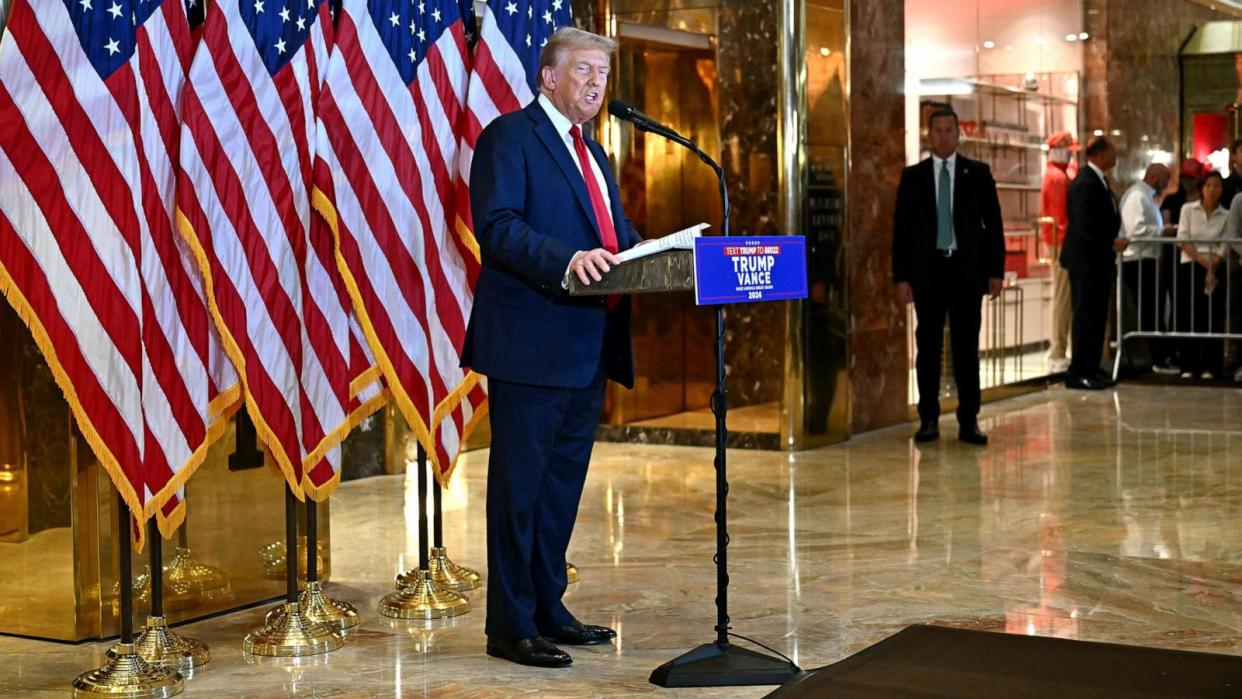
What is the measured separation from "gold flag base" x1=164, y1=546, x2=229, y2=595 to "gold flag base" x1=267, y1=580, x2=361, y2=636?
28 cm

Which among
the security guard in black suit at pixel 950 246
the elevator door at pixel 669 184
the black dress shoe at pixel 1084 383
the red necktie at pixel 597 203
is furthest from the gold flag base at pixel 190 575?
the black dress shoe at pixel 1084 383

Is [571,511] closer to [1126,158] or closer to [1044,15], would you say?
[1044,15]

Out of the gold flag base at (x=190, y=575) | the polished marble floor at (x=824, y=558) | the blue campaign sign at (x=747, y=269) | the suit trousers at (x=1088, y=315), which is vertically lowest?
the polished marble floor at (x=824, y=558)

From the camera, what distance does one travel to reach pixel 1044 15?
41.8ft

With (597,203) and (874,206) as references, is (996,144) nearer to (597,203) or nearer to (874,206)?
(874,206)

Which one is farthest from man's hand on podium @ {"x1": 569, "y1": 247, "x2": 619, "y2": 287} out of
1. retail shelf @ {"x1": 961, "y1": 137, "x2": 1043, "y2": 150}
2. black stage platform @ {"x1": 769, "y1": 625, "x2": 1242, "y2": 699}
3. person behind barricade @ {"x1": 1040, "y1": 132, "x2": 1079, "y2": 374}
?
person behind barricade @ {"x1": 1040, "y1": 132, "x2": 1079, "y2": 374}

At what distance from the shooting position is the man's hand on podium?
4438 millimetres

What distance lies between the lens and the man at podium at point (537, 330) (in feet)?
15.6

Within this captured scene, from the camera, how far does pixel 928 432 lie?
32.0ft

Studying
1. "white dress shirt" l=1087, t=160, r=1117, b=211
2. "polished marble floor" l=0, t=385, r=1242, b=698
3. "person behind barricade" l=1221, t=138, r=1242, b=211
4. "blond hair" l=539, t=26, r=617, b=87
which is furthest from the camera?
"person behind barricade" l=1221, t=138, r=1242, b=211

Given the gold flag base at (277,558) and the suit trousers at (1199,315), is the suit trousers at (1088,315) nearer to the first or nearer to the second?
the suit trousers at (1199,315)

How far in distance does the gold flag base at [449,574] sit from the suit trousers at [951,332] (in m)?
4.25

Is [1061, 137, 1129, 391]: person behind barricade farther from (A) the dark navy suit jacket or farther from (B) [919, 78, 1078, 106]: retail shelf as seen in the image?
(A) the dark navy suit jacket

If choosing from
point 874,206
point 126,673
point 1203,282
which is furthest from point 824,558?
point 1203,282
